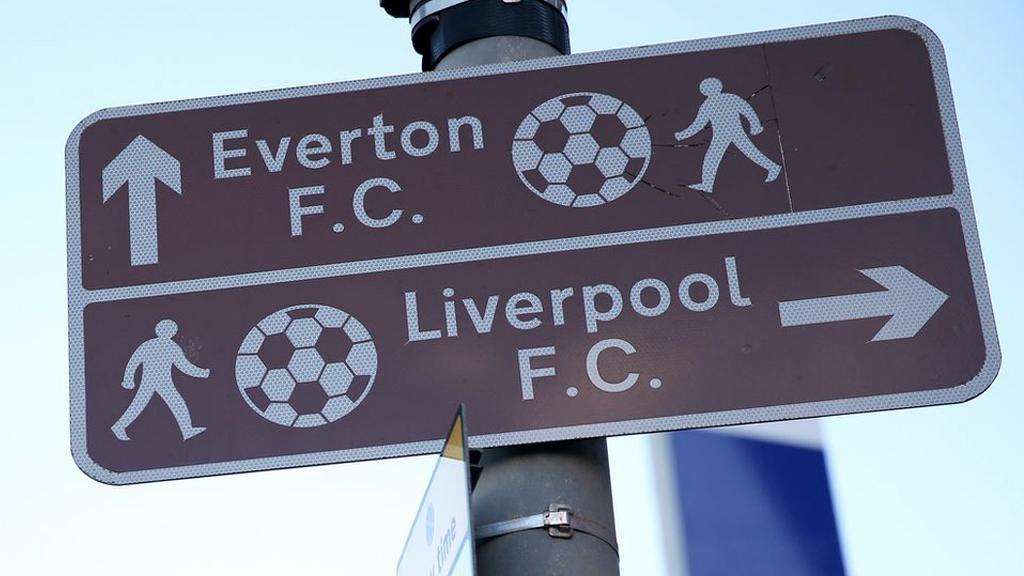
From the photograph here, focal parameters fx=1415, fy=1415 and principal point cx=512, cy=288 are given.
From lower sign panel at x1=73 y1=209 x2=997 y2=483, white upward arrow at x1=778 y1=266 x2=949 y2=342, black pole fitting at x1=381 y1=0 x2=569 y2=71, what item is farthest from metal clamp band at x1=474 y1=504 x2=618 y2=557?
black pole fitting at x1=381 y1=0 x2=569 y2=71

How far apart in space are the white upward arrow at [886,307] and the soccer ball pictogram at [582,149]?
0.36 metres

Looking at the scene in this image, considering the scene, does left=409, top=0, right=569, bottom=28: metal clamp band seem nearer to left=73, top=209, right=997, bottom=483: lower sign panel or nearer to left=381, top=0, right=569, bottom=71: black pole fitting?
left=381, top=0, right=569, bottom=71: black pole fitting

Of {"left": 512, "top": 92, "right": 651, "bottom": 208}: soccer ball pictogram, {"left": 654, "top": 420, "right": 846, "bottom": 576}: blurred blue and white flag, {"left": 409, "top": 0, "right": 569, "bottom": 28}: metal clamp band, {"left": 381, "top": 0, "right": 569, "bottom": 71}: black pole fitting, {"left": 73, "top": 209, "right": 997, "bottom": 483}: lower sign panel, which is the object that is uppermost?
{"left": 409, "top": 0, "right": 569, "bottom": 28}: metal clamp band

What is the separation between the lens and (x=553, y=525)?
207 centimetres

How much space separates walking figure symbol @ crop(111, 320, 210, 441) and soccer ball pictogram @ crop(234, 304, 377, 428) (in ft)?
0.29

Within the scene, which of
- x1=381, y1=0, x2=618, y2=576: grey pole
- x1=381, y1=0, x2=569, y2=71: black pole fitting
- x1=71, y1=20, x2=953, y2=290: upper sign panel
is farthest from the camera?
x1=381, y1=0, x2=569, y2=71: black pole fitting

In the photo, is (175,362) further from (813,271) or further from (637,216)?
(813,271)

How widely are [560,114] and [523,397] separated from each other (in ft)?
1.80

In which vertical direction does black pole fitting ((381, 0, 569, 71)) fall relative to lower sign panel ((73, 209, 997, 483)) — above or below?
above

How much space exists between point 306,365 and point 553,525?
1.65 ft

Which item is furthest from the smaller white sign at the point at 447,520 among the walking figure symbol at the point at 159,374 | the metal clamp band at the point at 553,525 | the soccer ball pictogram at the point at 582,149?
the soccer ball pictogram at the point at 582,149

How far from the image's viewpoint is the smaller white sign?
1.67 meters

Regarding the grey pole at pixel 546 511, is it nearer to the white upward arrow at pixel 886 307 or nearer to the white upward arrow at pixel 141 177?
the white upward arrow at pixel 886 307

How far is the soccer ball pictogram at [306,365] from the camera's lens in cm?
225
